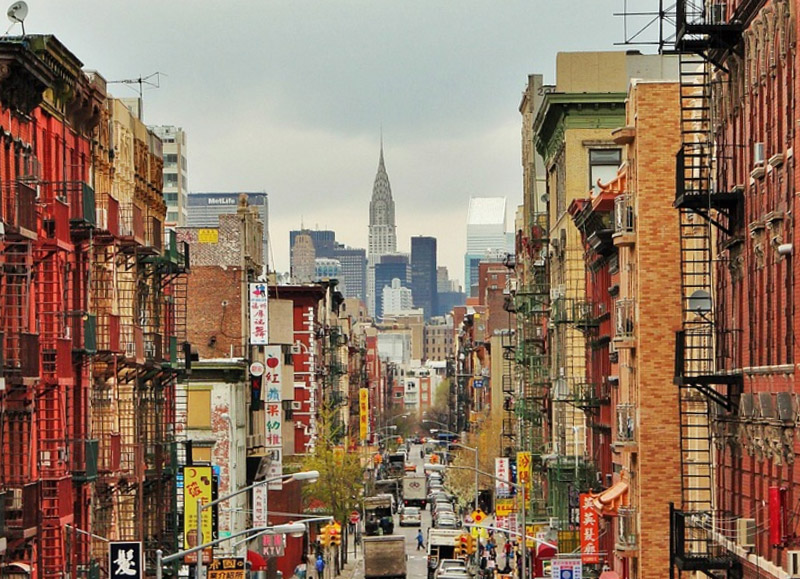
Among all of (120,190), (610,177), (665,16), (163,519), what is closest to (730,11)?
(665,16)

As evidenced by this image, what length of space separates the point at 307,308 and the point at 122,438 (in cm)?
7744

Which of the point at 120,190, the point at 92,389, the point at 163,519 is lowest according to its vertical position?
the point at 163,519

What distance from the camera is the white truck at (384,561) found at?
11381 centimetres

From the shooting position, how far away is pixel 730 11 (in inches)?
1688

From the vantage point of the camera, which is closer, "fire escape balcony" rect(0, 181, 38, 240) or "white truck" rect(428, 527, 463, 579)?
"fire escape balcony" rect(0, 181, 38, 240)

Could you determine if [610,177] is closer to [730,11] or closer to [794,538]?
[730,11]

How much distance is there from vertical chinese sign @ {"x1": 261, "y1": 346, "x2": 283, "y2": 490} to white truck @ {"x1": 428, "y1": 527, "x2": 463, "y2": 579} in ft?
58.3

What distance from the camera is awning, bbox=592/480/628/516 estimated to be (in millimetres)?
69312

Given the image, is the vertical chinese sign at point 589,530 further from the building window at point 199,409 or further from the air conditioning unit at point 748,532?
the air conditioning unit at point 748,532

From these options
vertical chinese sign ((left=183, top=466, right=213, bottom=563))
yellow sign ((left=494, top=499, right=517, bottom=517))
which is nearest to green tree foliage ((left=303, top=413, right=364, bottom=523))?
yellow sign ((left=494, top=499, right=517, bottom=517))

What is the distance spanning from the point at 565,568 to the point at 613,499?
290 cm

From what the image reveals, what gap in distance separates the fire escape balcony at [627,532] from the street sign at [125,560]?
19.0 metres

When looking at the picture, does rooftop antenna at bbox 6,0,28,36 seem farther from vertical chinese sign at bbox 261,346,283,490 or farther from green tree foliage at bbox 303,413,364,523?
green tree foliage at bbox 303,413,364,523

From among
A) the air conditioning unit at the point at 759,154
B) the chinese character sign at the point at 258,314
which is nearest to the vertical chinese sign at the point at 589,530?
the chinese character sign at the point at 258,314
